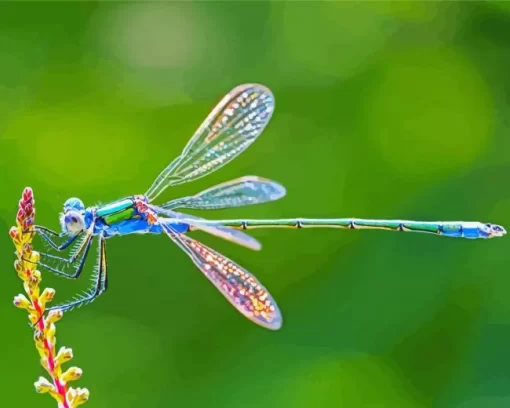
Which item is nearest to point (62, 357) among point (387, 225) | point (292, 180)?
point (387, 225)

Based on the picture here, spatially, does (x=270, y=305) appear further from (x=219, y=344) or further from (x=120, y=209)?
(x=219, y=344)

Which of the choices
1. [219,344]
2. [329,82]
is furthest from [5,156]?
[329,82]

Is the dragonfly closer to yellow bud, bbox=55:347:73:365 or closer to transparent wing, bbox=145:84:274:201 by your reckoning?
transparent wing, bbox=145:84:274:201

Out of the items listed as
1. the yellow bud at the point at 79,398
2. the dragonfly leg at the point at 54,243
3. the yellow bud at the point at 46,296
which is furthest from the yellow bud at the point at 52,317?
the dragonfly leg at the point at 54,243

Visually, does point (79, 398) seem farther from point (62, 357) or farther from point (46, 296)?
point (46, 296)

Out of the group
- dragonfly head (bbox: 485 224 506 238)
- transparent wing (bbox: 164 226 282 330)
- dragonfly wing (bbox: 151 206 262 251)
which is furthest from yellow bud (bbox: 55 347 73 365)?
dragonfly head (bbox: 485 224 506 238)

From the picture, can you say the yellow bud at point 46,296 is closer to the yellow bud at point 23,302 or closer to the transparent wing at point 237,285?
the yellow bud at point 23,302
